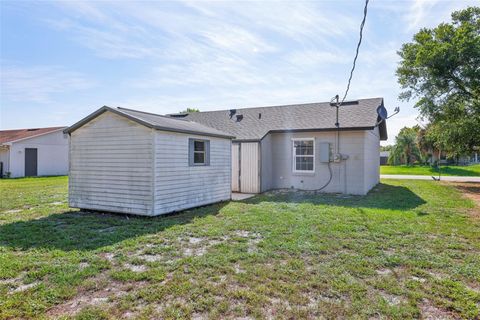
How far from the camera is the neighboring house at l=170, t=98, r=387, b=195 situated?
37.4 ft

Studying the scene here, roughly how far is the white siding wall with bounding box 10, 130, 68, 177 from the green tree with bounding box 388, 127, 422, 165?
116 ft

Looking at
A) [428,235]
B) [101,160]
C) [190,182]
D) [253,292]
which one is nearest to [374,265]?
[253,292]

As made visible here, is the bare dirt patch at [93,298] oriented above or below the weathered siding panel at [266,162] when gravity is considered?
below

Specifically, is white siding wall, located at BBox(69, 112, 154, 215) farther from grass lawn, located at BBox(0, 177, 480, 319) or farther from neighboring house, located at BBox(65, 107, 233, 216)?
grass lawn, located at BBox(0, 177, 480, 319)

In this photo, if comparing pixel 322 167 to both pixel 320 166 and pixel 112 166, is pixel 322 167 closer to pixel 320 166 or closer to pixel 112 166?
pixel 320 166

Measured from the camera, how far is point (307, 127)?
12117 mm

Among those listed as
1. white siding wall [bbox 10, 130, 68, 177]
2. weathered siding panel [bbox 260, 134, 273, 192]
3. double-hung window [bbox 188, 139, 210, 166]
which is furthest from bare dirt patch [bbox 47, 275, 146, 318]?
white siding wall [bbox 10, 130, 68, 177]

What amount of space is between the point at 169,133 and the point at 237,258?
4291 millimetres

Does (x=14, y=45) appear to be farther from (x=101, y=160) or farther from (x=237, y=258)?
(x=237, y=258)

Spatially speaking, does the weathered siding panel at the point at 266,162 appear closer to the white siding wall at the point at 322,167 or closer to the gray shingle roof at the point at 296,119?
the white siding wall at the point at 322,167

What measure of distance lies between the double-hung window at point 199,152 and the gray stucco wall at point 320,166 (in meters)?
3.67

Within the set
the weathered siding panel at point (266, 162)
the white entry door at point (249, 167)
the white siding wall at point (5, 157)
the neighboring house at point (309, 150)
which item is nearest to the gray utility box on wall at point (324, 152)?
the neighboring house at point (309, 150)

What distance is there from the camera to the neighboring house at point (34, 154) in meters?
19.6

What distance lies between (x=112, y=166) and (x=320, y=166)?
7924mm
